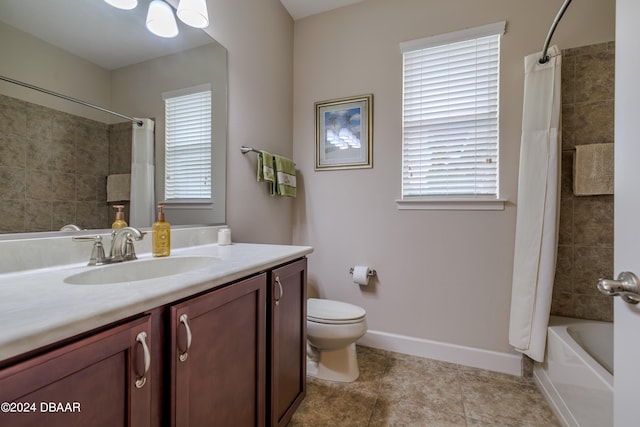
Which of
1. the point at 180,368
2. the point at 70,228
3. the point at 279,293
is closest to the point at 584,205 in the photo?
the point at 279,293

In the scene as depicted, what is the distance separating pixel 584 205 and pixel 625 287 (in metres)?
1.55

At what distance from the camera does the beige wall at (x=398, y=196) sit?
5.99ft

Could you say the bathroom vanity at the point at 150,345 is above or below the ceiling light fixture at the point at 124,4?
below

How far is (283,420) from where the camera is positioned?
1235mm

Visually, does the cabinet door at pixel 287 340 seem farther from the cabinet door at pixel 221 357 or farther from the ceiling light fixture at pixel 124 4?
the ceiling light fixture at pixel 124 4

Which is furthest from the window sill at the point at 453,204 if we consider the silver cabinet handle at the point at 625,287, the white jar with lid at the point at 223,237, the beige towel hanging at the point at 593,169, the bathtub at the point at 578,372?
the silver cabinet handle at the point at 625,287

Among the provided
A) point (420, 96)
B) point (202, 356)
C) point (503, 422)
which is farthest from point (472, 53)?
point (202, 356)

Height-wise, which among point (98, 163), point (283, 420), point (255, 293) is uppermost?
point (98, 163)

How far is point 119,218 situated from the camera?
1162 mm

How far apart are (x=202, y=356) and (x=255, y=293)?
0.28 metres

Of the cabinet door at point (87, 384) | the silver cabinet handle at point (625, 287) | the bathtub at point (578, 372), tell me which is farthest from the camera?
the bathtub at point (578, 372)

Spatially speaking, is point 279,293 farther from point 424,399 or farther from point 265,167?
point 424,399

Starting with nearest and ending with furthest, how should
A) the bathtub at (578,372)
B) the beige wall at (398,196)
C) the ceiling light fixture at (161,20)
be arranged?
the bathtub at (578,372) < the ceiling light fixture at (161,20) < the beige wall at (398,196)

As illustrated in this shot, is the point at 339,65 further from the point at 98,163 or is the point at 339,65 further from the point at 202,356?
the point at 202,356
